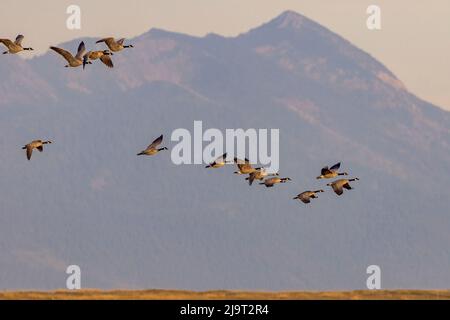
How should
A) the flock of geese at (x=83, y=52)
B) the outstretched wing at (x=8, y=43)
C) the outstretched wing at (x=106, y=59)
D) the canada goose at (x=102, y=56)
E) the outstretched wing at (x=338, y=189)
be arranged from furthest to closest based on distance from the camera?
the outstretched wing at (x=106, y=59) < the canada goose at (x=102, y=56) < the outstretched wing at (x=8, y=43) < the flock of geese at (x=83, y=52) < the outstretched wing at (x=338, y=189)

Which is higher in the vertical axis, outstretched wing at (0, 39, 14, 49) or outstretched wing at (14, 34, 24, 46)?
outstretched wing at (14, 34, 24, 46)

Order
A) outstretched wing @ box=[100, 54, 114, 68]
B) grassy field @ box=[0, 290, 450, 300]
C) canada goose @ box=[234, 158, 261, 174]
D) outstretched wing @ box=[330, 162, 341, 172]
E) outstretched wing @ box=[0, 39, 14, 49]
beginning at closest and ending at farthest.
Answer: grassy field @ box=[0, 290, 450, 300]
outstretched wing @ box=[330, 162, 341, 172]
outstretched wing @ box=[0, 39, 14, 49]
outstretched wing @ box=[100, 54, 114, 68]
canada goose @ box=[234, 158, 261, 174]

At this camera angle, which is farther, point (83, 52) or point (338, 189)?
point (83, 52)

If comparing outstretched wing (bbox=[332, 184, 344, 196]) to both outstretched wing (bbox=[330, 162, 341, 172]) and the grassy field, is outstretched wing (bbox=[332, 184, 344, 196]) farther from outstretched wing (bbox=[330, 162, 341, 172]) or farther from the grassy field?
the grassy field

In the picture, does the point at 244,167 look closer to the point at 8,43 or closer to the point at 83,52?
the point at 83,52

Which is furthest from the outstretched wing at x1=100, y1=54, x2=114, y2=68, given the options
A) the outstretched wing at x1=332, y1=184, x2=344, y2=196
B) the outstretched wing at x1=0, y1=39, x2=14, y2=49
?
the outstretched wing at x1=332, y1=184, x2=344, y2=196

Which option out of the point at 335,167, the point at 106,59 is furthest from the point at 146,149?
the point at 335,167

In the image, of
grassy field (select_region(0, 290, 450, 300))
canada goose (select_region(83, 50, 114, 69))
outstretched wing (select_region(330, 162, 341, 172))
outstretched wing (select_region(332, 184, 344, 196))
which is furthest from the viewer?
canada goose (select_region(83, 50, 114, 69))

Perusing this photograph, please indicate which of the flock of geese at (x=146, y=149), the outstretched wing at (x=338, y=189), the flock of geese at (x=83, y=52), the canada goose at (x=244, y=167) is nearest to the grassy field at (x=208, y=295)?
the outstretched wing at (x=338, y=189)

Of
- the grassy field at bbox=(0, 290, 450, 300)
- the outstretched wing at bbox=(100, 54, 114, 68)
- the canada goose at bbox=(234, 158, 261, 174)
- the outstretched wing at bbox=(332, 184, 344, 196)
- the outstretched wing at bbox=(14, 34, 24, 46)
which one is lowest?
the grassy field at bbox=(0, 290, 450, 300)

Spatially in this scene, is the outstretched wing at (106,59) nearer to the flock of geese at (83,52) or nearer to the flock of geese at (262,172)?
the flock of geese at (83,52)
